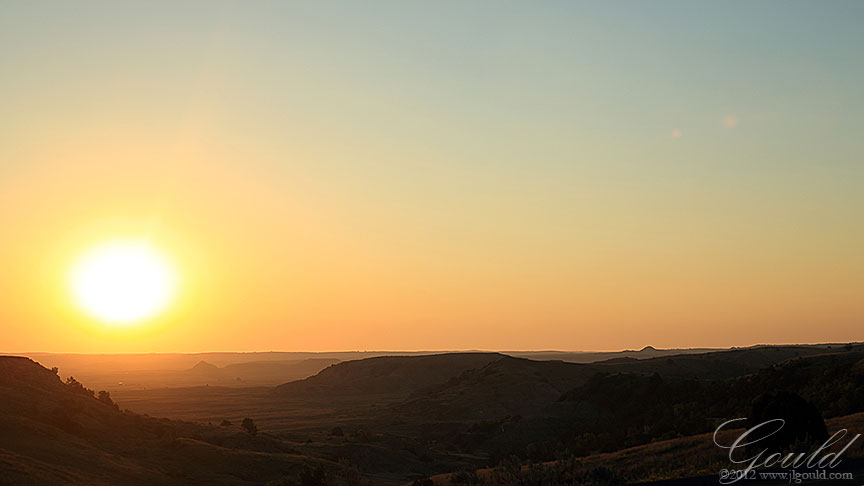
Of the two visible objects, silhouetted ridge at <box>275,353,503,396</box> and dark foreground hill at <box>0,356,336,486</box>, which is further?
silhouetted ridge at <box>275,353,503,396</box>

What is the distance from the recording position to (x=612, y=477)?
20.3 metres

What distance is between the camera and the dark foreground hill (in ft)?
111

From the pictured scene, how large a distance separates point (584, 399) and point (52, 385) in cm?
5392

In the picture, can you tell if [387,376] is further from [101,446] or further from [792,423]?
[792,423]

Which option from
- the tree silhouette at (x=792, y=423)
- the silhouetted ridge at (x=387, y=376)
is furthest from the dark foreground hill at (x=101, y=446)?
the silhouetted ridge at (x=387, y=376)

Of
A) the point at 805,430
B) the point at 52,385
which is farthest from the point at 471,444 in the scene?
the point at 805,430

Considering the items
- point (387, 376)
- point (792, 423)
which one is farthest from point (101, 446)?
point (387, 376)

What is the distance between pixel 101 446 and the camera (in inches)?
1575

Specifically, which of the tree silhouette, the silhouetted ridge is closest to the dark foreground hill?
the tree silhouette

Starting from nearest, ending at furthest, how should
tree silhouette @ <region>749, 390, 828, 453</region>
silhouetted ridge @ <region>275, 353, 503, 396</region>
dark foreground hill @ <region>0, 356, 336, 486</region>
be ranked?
tree silhouette @ <region>749, 390, 828, 453</region>, dark foreground hill @ <region>0, 356, 336, 486</region>, silhouetted ridge @ <region>275, 353, 503, 396</region>

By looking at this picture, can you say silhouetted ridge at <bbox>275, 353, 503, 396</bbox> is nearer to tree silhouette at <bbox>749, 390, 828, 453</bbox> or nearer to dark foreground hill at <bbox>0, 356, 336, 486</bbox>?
dark foreground hill at <bbox>0, 356, 336, 486</bbox>

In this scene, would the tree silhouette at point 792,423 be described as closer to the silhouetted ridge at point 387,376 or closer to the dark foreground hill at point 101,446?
the dark foreground hill at point 101,446

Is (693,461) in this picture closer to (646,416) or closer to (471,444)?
(646,416)

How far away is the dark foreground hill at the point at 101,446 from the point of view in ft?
111
